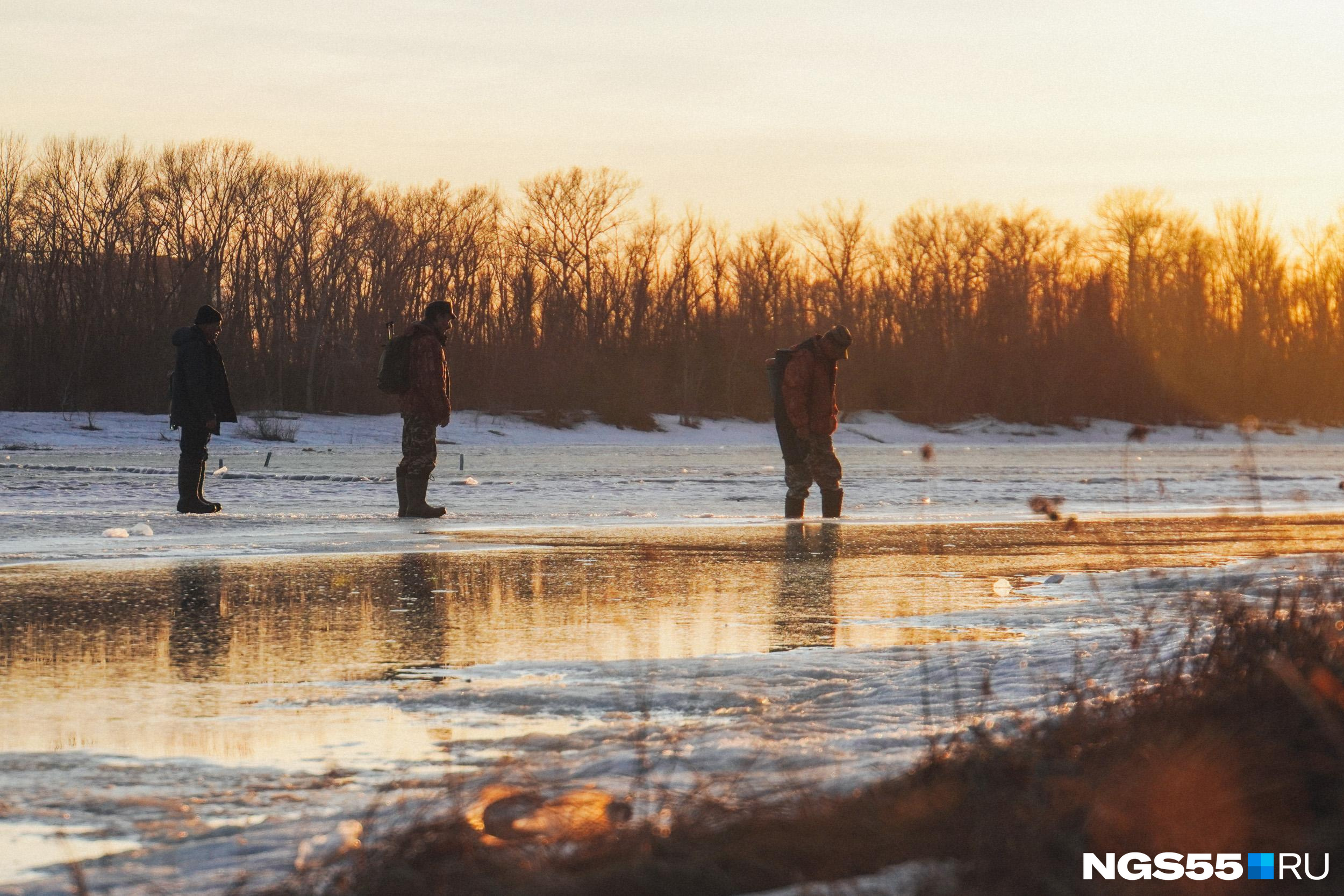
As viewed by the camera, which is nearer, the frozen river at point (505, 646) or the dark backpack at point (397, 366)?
the frozen river at point (505, 646)

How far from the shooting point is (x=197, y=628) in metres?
6.11

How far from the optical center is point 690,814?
288cm

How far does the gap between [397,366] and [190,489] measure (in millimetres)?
2224

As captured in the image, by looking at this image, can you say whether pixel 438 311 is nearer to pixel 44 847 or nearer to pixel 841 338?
pixel 841 338

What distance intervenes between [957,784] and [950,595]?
4.52m

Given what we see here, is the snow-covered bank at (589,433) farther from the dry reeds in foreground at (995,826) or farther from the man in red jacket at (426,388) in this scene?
the dry reeds in foreground at (995,826)

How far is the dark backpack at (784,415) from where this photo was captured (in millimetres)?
12844

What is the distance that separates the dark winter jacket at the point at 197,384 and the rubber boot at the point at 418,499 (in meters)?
1.52

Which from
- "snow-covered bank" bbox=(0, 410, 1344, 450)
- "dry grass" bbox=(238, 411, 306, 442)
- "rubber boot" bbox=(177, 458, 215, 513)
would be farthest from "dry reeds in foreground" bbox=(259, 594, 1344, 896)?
"dry grass" bbox=(238, 411, 306, 442)

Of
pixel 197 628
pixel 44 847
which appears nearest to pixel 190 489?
pixel 197 628

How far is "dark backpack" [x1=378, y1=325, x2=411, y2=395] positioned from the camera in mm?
11836

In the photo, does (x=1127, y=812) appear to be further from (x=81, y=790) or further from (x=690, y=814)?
(x=81, y=790)

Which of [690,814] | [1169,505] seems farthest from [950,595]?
[1169,505]

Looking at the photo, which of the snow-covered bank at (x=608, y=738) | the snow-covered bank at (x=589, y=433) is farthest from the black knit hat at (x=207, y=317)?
the snow-covered bank at (x=589, y=433)
